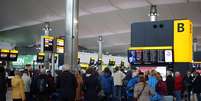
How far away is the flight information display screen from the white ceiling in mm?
11685

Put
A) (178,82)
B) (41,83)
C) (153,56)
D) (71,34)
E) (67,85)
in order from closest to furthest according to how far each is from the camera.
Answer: (67,85) → (41,83) → (71,34) → (178,82) → (153,56)

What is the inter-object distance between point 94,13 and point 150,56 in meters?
17.1

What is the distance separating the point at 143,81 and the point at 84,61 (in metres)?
26.0

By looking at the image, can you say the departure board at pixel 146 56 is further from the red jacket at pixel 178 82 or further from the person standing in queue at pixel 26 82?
the person standing in queue at pixel 26 82

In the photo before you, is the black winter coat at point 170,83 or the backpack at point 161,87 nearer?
the backpack at point 161,87

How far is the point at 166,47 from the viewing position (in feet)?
55.8

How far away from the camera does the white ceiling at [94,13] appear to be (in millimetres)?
29688

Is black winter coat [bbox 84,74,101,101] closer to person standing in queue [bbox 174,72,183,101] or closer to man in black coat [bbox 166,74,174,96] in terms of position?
man in black coat [bbox 166,74,174,96]

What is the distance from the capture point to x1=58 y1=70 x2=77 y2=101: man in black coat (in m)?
10.9

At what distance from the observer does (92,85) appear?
511 inches

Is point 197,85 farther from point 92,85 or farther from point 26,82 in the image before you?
point 26,82

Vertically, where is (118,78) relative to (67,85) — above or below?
below

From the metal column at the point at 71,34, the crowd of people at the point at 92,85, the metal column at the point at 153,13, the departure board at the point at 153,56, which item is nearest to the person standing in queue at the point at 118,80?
the crowd of people at the point at 92,85

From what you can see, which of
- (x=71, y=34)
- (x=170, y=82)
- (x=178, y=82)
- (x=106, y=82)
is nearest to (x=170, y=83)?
(x=170, y=82)
